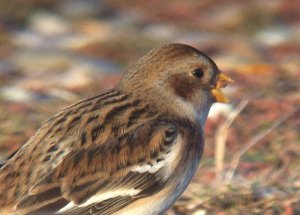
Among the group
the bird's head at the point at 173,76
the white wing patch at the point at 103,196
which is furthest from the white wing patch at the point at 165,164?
the bird's head at the point at 173,76

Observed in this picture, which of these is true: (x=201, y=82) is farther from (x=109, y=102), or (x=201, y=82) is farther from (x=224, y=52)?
(x=224, y=52)

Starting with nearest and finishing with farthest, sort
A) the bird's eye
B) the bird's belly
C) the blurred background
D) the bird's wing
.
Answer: the bird's wing < the bird's belly < the bird's eye < the blurred background

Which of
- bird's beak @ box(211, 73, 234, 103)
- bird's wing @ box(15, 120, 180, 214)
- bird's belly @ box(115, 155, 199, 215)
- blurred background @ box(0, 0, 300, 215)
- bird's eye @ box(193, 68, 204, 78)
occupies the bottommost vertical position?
bird's belly @ box(115, 155, 199, 215)

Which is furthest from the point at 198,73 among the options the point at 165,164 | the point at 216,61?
the point at 216,61

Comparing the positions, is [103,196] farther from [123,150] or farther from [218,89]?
[218,89]

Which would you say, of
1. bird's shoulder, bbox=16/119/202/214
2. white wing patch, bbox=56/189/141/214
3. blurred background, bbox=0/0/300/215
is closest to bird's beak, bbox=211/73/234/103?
blurred background, bbox=0/0/300/215

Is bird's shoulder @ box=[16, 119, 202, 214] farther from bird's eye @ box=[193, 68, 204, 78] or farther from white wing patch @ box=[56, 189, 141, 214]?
bird's eye @ box=[193, 68, 204, 78]

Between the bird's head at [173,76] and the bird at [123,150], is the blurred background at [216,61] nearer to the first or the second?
the bird's head at [173,76]

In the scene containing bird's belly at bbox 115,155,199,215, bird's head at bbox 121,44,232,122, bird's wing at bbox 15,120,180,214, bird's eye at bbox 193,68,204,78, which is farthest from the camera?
bird's eye at bbox 193,68,204,78

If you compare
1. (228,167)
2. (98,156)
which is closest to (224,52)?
(228,167)
